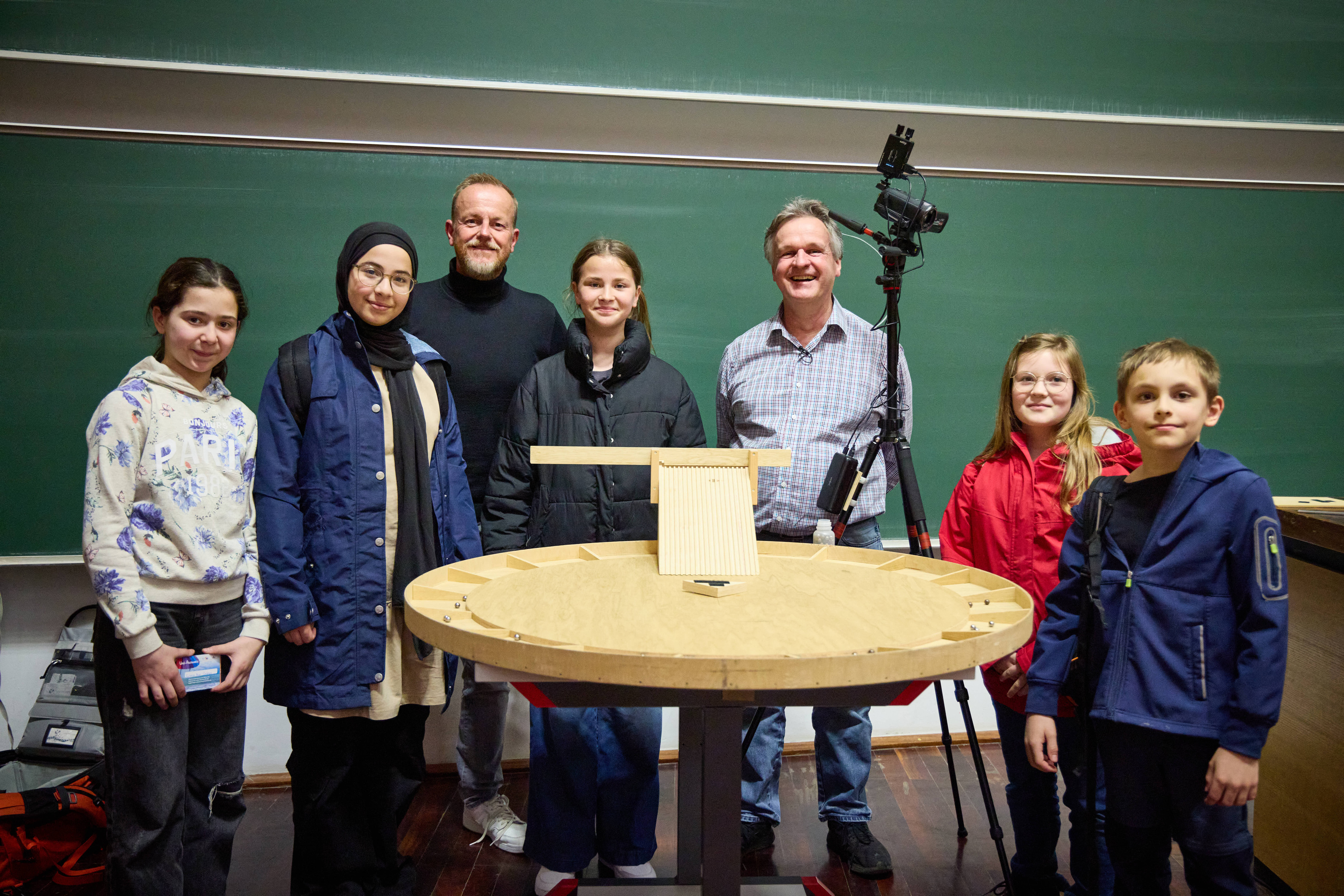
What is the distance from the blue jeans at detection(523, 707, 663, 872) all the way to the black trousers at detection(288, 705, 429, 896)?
30cm

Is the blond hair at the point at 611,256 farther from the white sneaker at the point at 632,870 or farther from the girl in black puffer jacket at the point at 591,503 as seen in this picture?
the white sneaker at the point at 632,870

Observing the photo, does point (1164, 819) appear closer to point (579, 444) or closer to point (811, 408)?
point (811, 408)

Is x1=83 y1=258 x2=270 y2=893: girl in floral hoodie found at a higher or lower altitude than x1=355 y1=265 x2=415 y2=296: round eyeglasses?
lower

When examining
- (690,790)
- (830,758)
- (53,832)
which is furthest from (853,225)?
(53,832)

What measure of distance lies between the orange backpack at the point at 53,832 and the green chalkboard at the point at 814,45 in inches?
84.9

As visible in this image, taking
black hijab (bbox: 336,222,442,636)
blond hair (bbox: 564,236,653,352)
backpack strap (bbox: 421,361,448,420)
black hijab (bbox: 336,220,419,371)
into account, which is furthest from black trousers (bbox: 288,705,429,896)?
blond hair (bbox: 564,236,653,352)

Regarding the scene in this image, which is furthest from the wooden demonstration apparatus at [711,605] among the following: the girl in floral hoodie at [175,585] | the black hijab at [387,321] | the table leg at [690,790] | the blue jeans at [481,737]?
the blue jeans at [481,737]

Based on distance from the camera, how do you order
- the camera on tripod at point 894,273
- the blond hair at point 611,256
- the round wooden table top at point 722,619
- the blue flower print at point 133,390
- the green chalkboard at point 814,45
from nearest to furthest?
the round wooden table top at point 722,619
the blue flower print at point 133,390
the camera on tripod at point 894,273
the blond hair at point 611,256
the green chalkboard at point 814,45

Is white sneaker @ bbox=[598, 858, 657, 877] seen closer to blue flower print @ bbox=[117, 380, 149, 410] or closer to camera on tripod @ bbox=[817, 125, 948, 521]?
camera on tripod @ bbox=[817, 125, 948, 521]

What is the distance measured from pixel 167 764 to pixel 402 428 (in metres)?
0.82

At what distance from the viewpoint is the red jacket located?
1.85 meters

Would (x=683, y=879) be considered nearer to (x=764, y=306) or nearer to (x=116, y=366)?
(x=764, y=306)

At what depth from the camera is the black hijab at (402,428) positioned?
1.80 m

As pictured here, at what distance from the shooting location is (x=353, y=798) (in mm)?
1869
